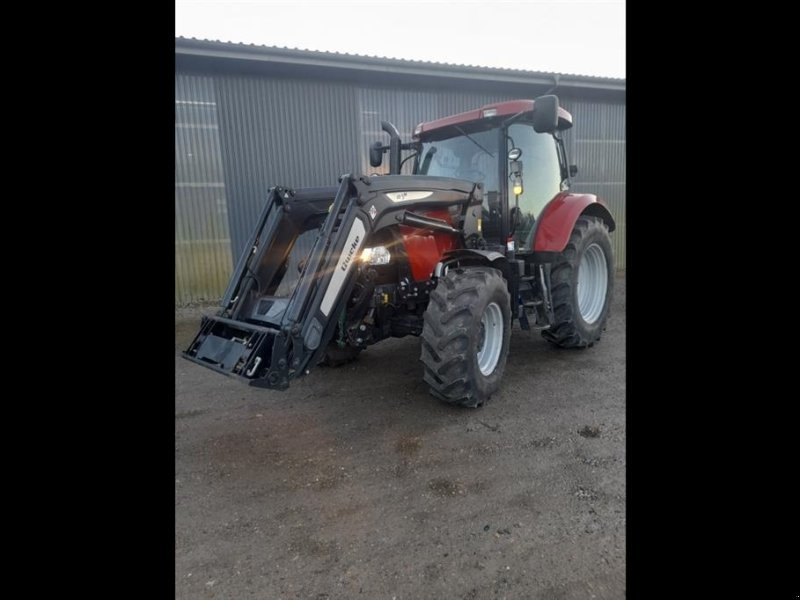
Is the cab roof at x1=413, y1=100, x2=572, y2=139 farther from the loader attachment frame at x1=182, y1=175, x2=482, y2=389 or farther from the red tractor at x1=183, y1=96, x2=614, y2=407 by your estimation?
the loader attachment frame at x1=182, y1=175, x2=482, y2=389

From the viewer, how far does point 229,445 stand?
326cm

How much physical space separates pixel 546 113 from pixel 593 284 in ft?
8.28

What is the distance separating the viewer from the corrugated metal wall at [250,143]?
7.35 m

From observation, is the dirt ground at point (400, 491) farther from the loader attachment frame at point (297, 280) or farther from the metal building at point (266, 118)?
the metal building at point (266, 118)

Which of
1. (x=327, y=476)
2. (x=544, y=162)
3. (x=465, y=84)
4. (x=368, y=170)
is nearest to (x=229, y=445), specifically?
(x=327, y=476)

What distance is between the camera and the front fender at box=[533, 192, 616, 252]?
4586 millimetres

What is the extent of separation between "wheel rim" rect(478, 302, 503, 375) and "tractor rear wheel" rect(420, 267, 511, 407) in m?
0.17

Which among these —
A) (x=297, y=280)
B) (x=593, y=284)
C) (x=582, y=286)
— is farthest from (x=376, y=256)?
(x=593, y=284)

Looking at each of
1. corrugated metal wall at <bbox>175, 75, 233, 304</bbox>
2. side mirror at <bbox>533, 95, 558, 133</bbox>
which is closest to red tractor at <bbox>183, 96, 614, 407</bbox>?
side mirror at <bbox>533, 95, 558, 133</bbox>

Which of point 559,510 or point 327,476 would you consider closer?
point 559,510

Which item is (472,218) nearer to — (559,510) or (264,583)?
(559,510)

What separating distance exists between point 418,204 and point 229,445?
2.27m

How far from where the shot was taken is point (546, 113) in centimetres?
372

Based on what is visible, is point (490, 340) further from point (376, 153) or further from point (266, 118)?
point (266, 118)
